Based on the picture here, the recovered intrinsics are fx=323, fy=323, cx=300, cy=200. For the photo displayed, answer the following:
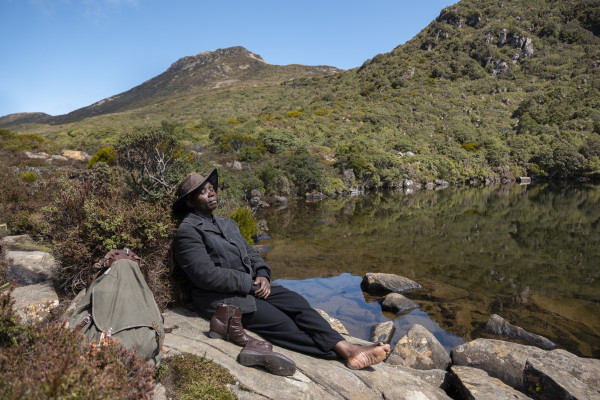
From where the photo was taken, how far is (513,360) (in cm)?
507

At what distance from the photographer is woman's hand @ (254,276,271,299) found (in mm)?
3861

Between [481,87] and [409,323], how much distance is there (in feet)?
245

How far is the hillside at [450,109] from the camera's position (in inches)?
1688

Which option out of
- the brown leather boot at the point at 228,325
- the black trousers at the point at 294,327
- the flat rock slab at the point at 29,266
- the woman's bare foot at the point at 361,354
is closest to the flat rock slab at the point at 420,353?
the woman's bare foot at the point at 361,354

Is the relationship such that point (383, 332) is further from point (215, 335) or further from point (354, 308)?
point (215, 335)

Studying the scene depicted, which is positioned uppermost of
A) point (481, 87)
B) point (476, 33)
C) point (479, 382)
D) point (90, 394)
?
point (476, 33)

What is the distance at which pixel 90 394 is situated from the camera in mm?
1643

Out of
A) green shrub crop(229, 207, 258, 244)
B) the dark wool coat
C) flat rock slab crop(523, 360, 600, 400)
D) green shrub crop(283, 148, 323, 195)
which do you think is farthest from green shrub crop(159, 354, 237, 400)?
green shrub crop(283, 148, 323, 195)

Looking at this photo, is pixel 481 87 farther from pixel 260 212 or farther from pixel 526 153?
pixel 260 212

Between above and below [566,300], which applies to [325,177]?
above

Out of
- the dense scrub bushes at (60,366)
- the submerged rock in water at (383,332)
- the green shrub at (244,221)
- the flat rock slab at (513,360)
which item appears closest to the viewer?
the dense scrub bushes at (60,366)

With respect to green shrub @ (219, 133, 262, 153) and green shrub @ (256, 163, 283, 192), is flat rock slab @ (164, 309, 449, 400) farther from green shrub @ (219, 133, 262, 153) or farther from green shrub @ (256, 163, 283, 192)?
green shrub @ (219, 133, 262, 153)

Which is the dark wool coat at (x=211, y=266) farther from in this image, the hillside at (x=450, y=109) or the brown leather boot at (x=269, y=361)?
the hillside at (x=450, y=109)

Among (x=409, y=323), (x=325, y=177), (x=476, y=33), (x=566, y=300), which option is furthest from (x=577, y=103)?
(x=409, y=323)
